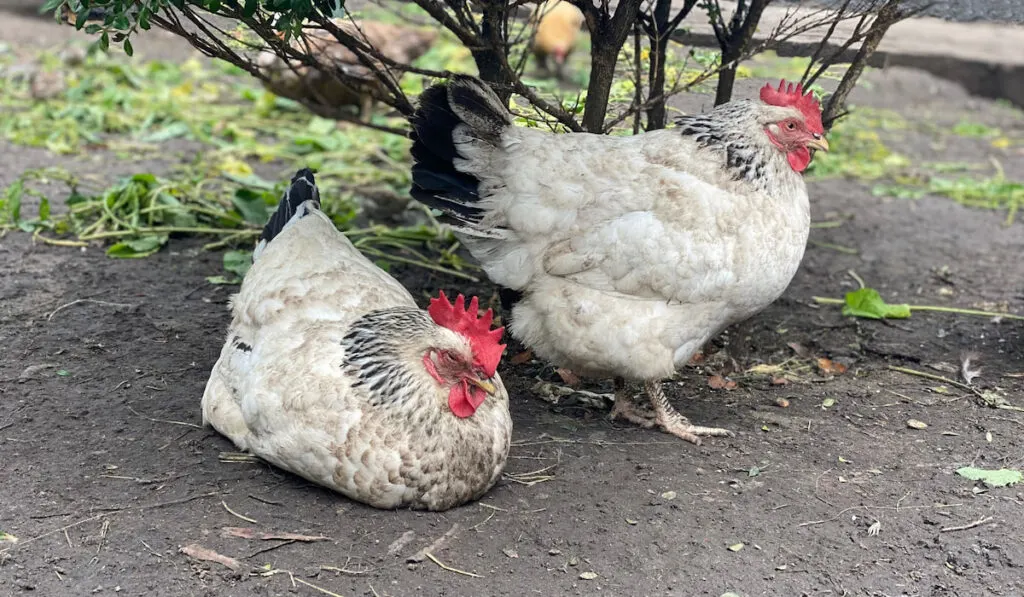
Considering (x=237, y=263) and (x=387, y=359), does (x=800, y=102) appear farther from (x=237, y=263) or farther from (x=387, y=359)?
(x=237, y=263)

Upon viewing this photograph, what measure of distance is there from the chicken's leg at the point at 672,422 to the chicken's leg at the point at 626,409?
0.08 meters

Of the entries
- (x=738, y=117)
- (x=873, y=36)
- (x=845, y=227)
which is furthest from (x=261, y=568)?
(x=845, y=227)

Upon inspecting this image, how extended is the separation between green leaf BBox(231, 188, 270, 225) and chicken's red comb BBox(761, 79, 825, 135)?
3273 millimetres

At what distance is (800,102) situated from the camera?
13.4ft

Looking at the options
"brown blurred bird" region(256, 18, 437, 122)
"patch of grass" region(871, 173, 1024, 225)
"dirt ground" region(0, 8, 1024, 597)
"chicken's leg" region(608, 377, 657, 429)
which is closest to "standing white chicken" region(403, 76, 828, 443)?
"chicken's leg" region(608, 377, 657, 429)

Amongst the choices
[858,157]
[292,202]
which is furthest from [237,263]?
[858,157]

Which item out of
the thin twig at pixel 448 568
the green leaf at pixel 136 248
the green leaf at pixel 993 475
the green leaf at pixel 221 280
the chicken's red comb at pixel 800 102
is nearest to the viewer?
the thin twig at pixel 448 568

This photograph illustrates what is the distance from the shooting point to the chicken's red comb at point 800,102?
13.3ft

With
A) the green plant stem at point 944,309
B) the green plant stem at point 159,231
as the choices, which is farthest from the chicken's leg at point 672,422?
the green plant stem at point 159,231

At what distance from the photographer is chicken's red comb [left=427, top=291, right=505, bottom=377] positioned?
3.21 metres

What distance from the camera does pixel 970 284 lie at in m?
5.89

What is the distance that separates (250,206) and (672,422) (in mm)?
3284

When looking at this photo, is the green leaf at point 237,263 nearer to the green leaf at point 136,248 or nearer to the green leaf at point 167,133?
the green leaf at point 136,248

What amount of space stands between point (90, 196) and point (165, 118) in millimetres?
2247
